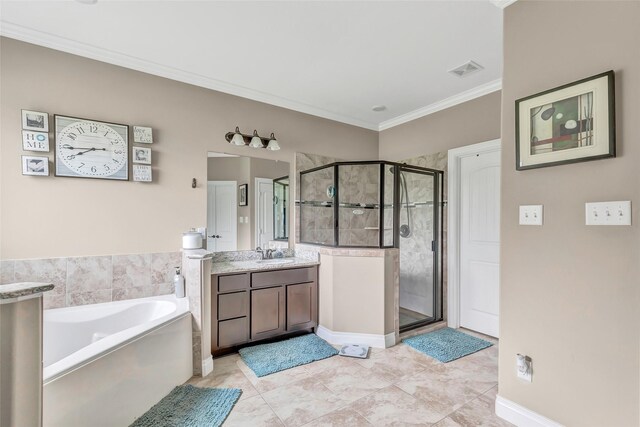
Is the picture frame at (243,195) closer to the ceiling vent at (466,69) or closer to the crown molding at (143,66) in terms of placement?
the crown molding at (143,66)

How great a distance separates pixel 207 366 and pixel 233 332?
38cm

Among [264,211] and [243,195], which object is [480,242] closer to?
[264,211]

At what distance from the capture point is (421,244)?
12.1 ft

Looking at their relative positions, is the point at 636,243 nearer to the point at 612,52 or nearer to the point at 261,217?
the point at 612,52

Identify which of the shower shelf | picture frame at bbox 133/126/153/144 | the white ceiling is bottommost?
the shower shelf

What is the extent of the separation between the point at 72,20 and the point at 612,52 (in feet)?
11.1

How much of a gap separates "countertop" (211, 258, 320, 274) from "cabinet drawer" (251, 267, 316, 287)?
55mm

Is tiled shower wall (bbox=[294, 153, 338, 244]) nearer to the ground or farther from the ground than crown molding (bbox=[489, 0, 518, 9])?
nearer to the ground

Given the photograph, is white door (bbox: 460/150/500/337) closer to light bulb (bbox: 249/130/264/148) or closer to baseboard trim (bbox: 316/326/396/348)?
baseboard trim (bbox: 316/326/396/348)

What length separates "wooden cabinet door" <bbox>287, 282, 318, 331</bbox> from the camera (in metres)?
3.05

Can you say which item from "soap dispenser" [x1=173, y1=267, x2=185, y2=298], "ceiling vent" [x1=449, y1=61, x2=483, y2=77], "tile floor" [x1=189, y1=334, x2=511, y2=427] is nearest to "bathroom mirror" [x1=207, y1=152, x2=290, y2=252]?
"soap dispenser" [x1=173, y1=267, x2=185, y2=298]

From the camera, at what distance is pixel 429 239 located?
142 inches

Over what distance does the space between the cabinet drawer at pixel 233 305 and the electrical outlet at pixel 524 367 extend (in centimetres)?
215

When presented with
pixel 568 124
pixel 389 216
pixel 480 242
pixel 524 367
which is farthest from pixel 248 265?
pixel 568 124
